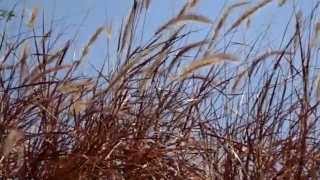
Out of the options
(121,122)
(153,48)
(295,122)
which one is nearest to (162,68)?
(153,48)

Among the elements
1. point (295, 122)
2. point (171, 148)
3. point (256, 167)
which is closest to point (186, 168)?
point (171, 148)

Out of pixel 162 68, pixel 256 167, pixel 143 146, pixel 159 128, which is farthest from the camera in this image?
pixel 162 68

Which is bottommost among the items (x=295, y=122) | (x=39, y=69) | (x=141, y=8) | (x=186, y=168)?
(x=186, y=168)

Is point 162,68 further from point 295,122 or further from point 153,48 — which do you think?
point 295,122

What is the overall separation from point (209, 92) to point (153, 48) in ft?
0.77

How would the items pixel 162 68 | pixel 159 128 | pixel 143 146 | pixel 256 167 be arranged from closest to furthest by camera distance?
1. pixel 256 167
2. pixel 143 146
3. pixel 159 128
4. pixel 162 68

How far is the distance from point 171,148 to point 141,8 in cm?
47

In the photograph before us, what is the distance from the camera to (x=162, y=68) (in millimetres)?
2197

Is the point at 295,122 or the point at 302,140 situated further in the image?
the point at 295,122

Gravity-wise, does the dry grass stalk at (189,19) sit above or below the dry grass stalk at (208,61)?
above

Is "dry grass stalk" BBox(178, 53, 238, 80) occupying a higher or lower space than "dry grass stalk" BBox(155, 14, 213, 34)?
lower

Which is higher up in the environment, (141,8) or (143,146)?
(141,8)

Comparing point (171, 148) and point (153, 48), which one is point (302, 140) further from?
point (153, 48)

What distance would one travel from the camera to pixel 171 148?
195 cm
